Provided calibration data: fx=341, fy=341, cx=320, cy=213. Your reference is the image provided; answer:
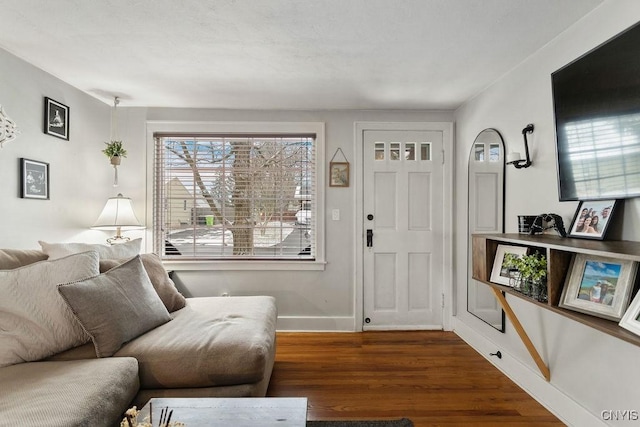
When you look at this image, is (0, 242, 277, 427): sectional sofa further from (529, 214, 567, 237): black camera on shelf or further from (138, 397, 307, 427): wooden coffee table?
(529, 214, 567, 237): black camera on shelf

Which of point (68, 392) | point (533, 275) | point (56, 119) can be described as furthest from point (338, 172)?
point (68, 392)

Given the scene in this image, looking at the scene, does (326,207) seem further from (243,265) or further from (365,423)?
(365,423)

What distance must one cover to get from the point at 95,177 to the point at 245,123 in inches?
57.8

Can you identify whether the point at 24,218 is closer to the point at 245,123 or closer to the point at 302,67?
the point at 245,123

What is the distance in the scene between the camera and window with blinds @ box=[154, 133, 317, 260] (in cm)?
345

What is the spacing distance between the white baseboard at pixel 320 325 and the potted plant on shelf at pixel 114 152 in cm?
216

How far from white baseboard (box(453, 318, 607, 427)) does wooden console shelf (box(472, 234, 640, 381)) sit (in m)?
0.10

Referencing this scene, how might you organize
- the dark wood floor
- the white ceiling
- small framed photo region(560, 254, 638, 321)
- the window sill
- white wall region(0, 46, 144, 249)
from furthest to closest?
1. the window sill
2. white wall region(0, 46, 144, 249)
3. the dark wood floor
4. the white ceiling
5. small framed photo region(560, 254, 638, 321)

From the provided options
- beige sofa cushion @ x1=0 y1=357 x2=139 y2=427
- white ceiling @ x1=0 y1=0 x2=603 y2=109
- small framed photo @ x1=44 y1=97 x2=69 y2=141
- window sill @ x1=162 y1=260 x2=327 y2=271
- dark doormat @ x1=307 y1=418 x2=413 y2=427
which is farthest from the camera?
window sill @ x1=162 y1=260 x2=327 y2=271

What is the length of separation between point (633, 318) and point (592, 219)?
65 centimetres

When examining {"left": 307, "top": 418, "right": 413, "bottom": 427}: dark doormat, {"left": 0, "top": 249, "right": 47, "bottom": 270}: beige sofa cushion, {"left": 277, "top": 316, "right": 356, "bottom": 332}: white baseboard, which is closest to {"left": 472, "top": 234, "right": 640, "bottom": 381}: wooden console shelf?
{"left": 307, "top": 418, "right": 413, "bottom": 427}: dark doormat

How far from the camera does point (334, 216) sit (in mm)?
3471

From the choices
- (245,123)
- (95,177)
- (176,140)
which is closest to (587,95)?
(245,123)

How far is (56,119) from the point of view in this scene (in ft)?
8.61
